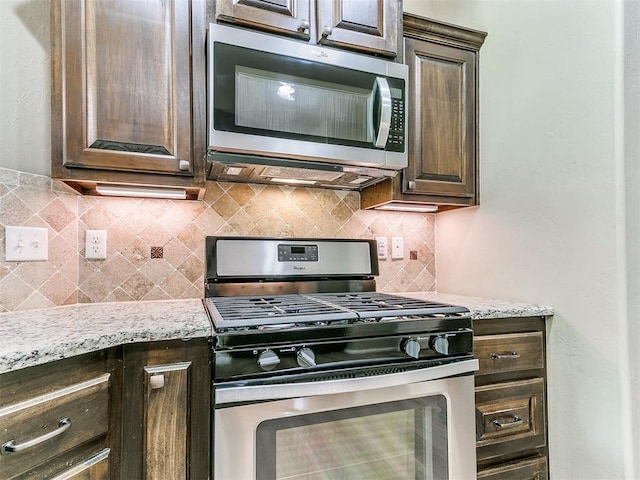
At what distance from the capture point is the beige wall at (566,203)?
1255 mm

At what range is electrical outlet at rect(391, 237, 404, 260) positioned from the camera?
1.99m

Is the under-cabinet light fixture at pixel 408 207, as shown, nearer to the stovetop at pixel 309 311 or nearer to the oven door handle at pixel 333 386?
the stovetop at pixel 309 311

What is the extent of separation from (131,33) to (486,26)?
5.32 feet

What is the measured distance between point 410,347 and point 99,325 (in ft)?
3.12

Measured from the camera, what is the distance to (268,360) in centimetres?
104

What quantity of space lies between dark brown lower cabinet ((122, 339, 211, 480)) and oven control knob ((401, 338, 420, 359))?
618 mm

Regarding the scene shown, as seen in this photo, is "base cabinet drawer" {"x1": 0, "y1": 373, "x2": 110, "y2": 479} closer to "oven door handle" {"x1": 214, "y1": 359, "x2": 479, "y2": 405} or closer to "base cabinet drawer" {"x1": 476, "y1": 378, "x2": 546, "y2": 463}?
"oven door handle" {"x1": 214, "y1": 359, "x2": 479, "y2": 405}

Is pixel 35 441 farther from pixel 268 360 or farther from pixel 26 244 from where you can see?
pixel 26 244

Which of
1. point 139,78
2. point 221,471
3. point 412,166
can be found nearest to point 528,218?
point 412,166

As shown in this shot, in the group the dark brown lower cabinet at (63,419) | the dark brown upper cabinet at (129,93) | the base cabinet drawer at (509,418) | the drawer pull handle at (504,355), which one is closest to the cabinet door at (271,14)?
the dark brown upper cabinet at (129,93)

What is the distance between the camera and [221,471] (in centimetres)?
99

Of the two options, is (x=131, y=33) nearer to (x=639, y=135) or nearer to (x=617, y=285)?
(x=639, y=135)

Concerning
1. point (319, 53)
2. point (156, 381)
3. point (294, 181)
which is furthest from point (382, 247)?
point (156, 381)

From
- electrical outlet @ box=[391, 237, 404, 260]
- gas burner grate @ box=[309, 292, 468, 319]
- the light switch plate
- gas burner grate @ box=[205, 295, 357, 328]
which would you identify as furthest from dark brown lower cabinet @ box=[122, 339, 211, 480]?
electrical outlet @ box=[391, 237, 404, 260]
